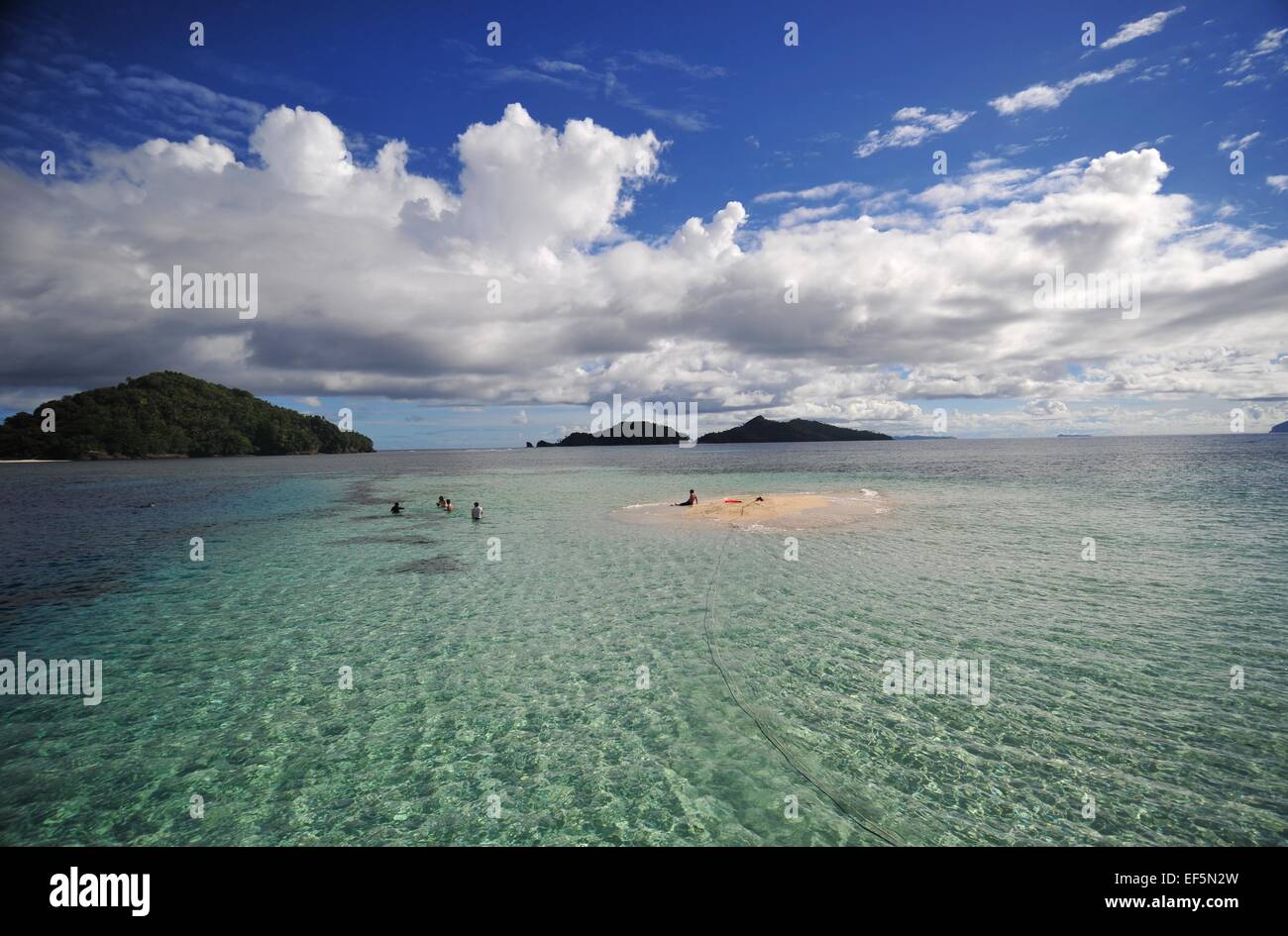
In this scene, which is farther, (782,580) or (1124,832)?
(782,580)

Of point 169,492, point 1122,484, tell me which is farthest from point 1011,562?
point 169,492

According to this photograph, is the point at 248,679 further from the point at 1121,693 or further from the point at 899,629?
the point at 1121,693
